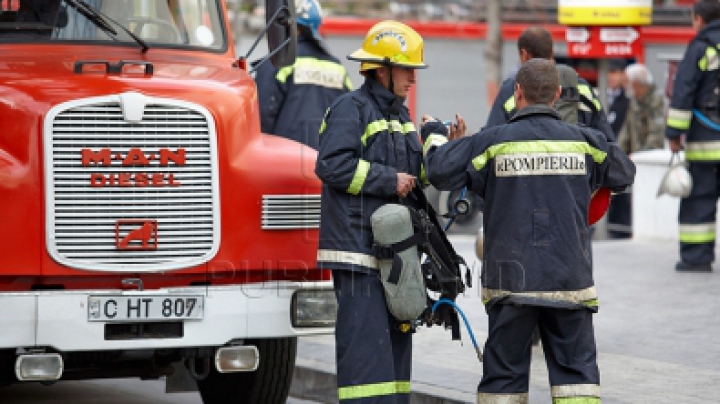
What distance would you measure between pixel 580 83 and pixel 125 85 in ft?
9.69

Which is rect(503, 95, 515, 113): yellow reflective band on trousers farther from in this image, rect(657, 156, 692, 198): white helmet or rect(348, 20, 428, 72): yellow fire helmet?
rect(657, 156, 692, 198): white helmet

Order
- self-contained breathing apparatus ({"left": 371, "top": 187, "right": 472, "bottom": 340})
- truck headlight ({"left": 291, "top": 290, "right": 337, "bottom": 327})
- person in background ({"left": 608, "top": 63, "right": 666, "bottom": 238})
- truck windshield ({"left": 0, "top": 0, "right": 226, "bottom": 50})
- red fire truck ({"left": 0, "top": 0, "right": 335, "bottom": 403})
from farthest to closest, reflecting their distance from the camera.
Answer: person in background ({"left": 608, "top": 63, "right": 666, "bottom": 238}) → truck windshield ({"left": 0, "top": 0, "right": 226, "bottom": 50}) → truck headlight ({"left": 291, "top": 290, "right": 337, "bottom": 327}) → red fire truck ({"left": 0, "top": 0, "right": 335, "bottom": 403}) → self-contained breathing apparatus ({"left": 371, "top": 187, "right": 472, "bottom": 340})

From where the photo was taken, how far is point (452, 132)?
A: 6.60 m

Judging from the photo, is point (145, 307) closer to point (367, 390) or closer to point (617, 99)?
point (367, 390)

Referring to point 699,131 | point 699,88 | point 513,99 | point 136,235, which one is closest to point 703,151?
point 699,131

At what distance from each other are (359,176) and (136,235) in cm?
110

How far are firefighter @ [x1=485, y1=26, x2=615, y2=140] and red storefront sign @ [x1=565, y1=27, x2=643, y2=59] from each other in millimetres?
7871

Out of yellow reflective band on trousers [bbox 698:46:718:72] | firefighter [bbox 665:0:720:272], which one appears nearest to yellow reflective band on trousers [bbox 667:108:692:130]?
firefighter [bbox 665:0:720:272]

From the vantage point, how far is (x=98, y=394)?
29.1 ft

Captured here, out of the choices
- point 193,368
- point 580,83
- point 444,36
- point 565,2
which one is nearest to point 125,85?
point 193,368

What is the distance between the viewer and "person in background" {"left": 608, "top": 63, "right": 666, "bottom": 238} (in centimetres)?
1681

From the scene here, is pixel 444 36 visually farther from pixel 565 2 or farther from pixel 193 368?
pixel 193 368

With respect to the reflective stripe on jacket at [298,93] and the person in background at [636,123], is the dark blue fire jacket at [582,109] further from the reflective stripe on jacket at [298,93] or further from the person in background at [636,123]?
the person in background at [636,123]

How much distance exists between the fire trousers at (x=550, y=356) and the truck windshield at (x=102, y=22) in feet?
8.38
